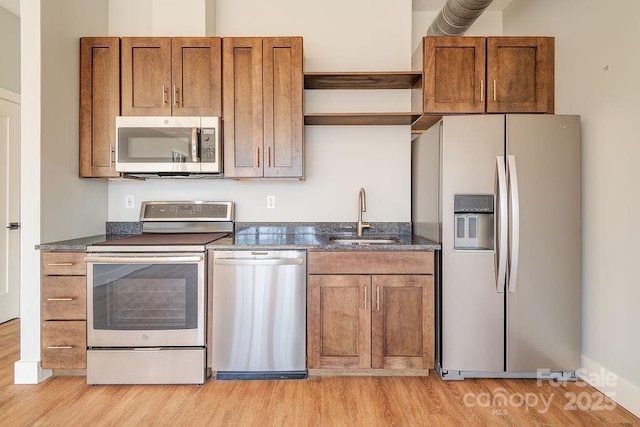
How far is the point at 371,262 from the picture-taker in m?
2.35

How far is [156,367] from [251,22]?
8.89 ft

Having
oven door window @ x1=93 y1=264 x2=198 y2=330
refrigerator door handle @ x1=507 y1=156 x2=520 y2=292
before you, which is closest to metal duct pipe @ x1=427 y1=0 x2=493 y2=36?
refrigerator door handle @ x1=507 y1=156 x2=520 y2=292

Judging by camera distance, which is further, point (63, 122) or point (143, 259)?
point (63, 122)

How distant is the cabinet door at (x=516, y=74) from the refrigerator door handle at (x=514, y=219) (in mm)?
529

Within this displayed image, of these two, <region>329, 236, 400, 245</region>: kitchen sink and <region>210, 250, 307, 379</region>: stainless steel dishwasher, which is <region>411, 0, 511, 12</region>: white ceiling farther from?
<region>210, 250, 307, 379</region>: stainless steel dishwasher

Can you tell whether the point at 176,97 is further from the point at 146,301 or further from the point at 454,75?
the point at 454,75

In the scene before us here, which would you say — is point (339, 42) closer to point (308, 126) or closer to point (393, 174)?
point (308, 126)

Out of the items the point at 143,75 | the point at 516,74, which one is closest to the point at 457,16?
the point at 516,74

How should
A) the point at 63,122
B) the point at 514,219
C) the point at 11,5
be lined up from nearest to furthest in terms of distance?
the point at 514,219 → the point at 63,122 → the point at 11,5

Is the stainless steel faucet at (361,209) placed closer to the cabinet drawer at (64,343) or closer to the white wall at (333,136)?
the white wall at (333,136)

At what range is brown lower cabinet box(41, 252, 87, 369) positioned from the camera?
2.31 meters

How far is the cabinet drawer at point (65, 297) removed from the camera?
231 centimetres

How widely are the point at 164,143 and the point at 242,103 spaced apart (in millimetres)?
626

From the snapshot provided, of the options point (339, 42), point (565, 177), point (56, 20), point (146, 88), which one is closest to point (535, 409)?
point (565, 177)
